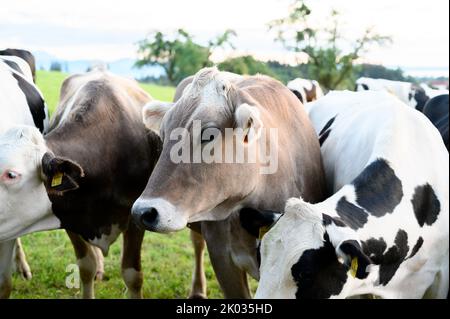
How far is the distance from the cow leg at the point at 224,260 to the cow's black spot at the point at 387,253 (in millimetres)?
1196

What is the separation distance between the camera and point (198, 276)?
6.61m

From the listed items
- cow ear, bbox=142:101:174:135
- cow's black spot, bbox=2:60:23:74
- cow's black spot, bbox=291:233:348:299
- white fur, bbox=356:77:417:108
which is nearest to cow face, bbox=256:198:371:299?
cow's black spot, bbox=291:233:348:299

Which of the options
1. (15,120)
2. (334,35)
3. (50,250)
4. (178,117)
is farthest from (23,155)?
(334,35)

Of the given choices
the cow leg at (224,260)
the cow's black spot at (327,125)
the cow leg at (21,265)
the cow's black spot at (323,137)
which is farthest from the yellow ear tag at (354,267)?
Result: the cow leg at (21,265)

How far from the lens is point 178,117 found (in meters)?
3.83

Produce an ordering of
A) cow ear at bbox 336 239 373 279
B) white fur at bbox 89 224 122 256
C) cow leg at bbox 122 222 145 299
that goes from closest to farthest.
Answer: cow ear at bbox 336 239 373 279 → white fur at bbox 89 224 122 256 → cow leg at bbox 122 222 145 299

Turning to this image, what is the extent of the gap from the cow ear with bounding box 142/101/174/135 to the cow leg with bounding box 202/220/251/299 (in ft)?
2.83

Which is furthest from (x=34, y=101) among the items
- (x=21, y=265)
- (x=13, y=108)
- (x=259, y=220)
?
(x=259, y=220)

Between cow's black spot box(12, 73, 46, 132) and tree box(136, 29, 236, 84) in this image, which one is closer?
cow's black spot box(12, 73, 46, 132)

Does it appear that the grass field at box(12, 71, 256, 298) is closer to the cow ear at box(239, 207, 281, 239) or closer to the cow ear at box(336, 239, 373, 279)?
the cow ear at box(239, 207, 281, 239)

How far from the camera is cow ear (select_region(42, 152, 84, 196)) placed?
4.30 m

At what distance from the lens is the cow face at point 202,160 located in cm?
354

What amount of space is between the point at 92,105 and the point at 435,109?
4.96 meters

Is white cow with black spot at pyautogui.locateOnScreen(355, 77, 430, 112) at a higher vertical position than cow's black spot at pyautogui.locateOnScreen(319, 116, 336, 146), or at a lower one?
lower
